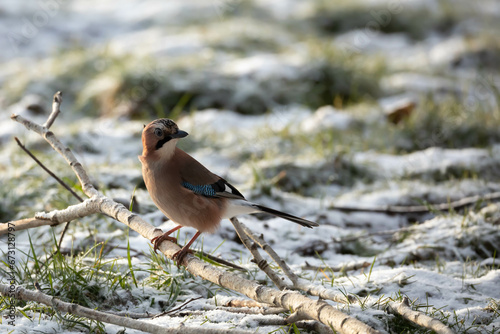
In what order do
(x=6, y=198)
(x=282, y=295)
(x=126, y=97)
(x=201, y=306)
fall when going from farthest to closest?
(x=126, y=97) → (x=6, y=198) → (x=201, y=306) → (x=282, y=295)

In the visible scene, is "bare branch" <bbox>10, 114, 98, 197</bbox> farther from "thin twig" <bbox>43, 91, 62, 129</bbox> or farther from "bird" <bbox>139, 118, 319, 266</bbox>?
"bird" <bbox>139, 118, 319, 266</bbox>

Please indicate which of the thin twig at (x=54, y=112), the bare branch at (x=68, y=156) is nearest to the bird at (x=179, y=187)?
the bare branch at (x=68, y=156)

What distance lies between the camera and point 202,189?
2777 mm

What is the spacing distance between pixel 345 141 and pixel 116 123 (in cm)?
272

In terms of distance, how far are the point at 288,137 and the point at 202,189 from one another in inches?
135

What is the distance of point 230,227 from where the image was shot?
154 inches

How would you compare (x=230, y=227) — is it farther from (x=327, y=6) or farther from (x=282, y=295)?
(x=327, y=6)

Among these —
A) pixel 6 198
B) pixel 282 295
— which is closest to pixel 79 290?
pixel 282 295

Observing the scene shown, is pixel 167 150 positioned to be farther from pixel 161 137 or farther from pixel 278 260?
pixel 278 260

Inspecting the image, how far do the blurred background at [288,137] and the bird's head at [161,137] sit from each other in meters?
0.67

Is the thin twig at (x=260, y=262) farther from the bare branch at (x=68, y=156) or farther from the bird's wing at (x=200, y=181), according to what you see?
the bare branch at (x=68, y=156)

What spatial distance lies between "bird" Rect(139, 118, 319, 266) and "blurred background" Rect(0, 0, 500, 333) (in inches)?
15.6

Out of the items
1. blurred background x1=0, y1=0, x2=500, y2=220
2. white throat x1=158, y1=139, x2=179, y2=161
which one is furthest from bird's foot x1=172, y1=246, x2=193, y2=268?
blurred background x1=0, y1=0, x2=500, y2=220

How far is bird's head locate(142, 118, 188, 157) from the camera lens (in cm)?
265
